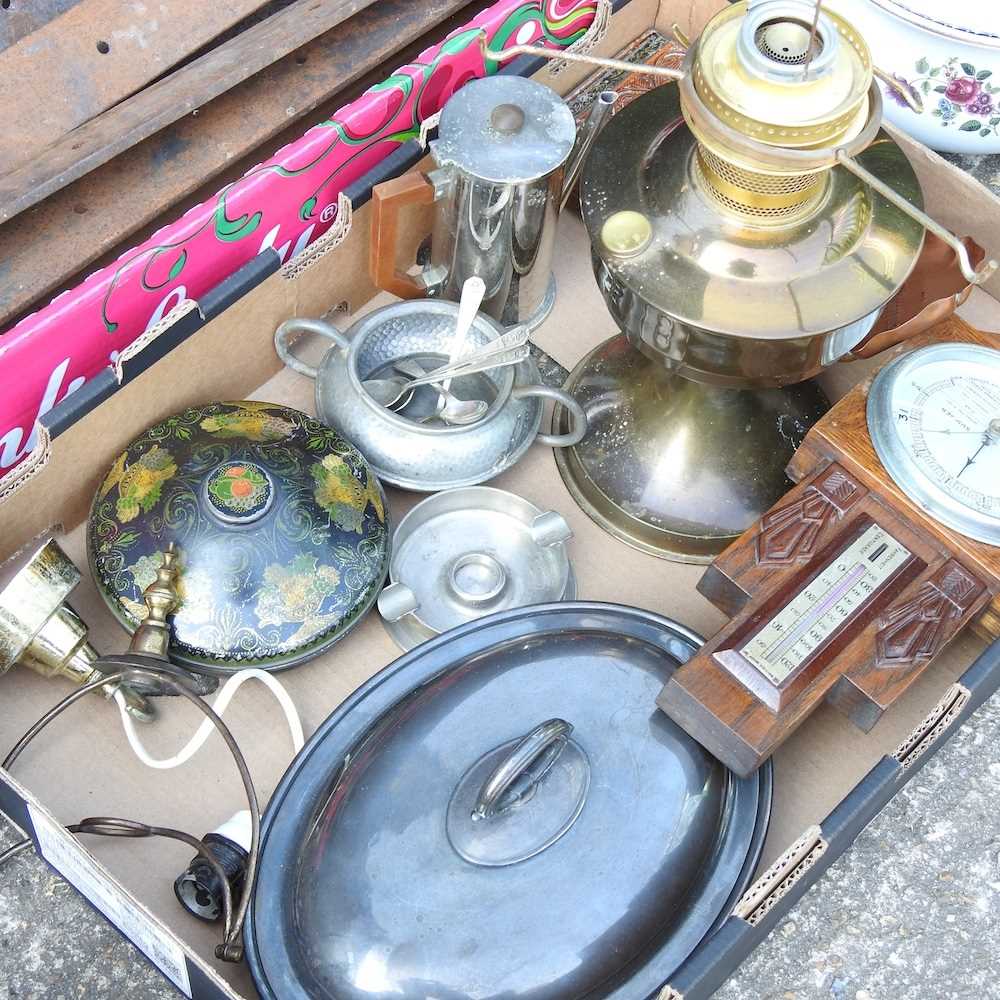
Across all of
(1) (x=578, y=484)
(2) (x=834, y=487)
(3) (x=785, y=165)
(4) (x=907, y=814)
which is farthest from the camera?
(1) (x=578, y=484)

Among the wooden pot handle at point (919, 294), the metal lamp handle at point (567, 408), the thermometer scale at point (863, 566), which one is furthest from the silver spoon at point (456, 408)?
the wooden pot handle at point (919, 294)

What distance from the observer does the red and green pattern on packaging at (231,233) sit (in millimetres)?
1088

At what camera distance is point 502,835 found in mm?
905

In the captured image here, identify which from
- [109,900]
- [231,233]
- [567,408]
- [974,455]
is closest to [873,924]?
[974,455]

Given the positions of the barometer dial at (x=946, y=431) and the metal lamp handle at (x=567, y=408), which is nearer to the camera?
the barometer dial at (x=946, y=431)

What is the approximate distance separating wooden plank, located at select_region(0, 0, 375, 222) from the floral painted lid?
1.06ft

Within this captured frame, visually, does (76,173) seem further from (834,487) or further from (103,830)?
(834,487)

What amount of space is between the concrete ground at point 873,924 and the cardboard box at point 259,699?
6cm

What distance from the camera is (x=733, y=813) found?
0.98m

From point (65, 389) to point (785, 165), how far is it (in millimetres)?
671

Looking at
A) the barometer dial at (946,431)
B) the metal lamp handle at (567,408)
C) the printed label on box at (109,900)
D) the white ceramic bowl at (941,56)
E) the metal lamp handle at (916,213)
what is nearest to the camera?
the printed label on box at (109,900)

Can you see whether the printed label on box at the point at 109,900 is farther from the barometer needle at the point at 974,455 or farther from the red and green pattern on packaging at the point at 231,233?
the barometer needle at the point at 974,455

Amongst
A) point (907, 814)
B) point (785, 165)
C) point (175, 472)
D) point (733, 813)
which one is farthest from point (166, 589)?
point (907, 814)

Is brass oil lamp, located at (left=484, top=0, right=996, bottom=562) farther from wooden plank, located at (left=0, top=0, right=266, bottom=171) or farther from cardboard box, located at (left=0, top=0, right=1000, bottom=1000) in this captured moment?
wooden plank, located at (left=0, top=0, right=266, bottom=171)
